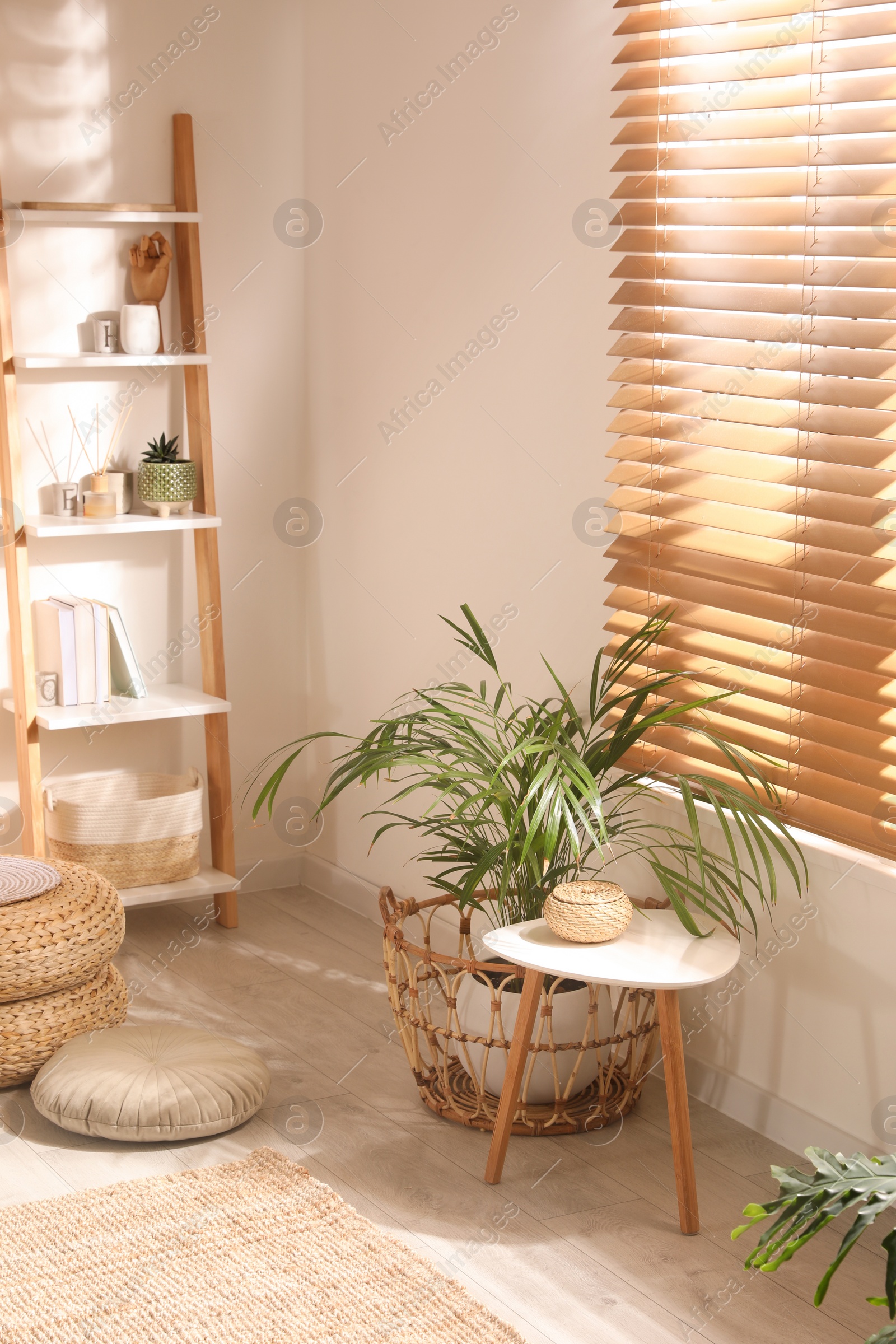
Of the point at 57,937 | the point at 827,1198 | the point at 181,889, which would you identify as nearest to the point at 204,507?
the point at 181,889

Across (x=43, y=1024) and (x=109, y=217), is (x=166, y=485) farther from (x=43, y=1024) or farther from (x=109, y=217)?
(x=43, y=1024)

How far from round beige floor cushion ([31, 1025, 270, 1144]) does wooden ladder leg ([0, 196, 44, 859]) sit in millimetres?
785

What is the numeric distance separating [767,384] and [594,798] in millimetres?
739

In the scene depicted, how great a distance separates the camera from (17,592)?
3.22 metres

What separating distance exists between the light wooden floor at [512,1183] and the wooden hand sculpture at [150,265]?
163cm

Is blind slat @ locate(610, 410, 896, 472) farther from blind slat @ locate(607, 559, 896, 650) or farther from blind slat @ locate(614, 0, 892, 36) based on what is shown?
blind slat @ locate(614, 0, 892, 36)

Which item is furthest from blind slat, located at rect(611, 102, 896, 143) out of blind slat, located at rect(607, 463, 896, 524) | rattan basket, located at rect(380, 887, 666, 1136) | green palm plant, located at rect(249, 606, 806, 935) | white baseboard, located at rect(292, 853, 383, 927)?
white baseboard, located at rect(292, 853, 383, 927)

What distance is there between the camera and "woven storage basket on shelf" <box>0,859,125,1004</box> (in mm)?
2539

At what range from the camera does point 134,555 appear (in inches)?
142

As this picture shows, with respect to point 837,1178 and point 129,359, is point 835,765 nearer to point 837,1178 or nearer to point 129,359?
point 837,1178

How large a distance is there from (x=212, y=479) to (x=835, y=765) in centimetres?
183

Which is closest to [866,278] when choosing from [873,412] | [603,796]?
[873,412]

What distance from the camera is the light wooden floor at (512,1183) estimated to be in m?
1.99

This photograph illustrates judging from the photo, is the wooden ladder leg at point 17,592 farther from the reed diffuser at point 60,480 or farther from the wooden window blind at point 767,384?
the wooden window blind at point 767,384
